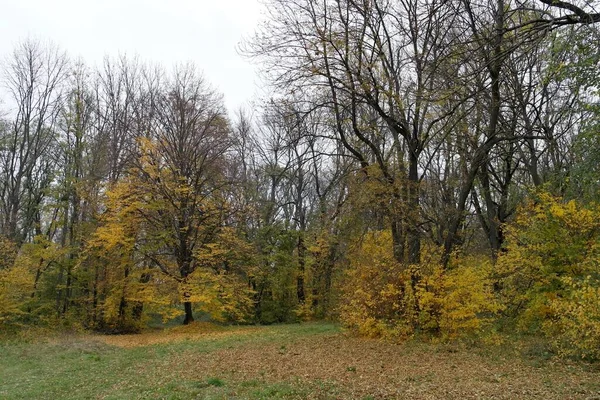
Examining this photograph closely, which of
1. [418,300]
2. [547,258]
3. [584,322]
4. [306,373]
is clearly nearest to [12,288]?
[306,373]

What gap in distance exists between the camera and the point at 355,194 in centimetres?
1442

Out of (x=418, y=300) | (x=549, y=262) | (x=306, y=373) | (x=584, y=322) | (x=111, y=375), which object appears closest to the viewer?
(x=584, y=322)

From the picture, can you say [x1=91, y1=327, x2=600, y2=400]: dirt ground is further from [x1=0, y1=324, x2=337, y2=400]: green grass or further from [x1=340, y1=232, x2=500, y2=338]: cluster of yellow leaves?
[x1=340, y1=232, x2=500, y2=338]: cluster of yellow leaves

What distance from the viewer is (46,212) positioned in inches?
998

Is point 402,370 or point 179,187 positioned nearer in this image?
point 402,370

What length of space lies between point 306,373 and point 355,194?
726 cm

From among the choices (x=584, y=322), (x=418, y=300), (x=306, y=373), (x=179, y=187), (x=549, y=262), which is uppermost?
(x=179, y=187)

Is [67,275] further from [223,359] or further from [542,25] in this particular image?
[542,25]

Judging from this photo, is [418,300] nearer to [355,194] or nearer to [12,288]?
[355,194]

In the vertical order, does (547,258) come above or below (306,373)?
above

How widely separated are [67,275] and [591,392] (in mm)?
23484

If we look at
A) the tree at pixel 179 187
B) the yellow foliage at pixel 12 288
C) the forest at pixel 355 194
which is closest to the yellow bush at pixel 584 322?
the forest at pixel 355 194

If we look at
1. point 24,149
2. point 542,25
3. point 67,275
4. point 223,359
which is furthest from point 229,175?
point 542,25

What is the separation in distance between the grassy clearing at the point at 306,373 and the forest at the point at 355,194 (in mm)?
1153
